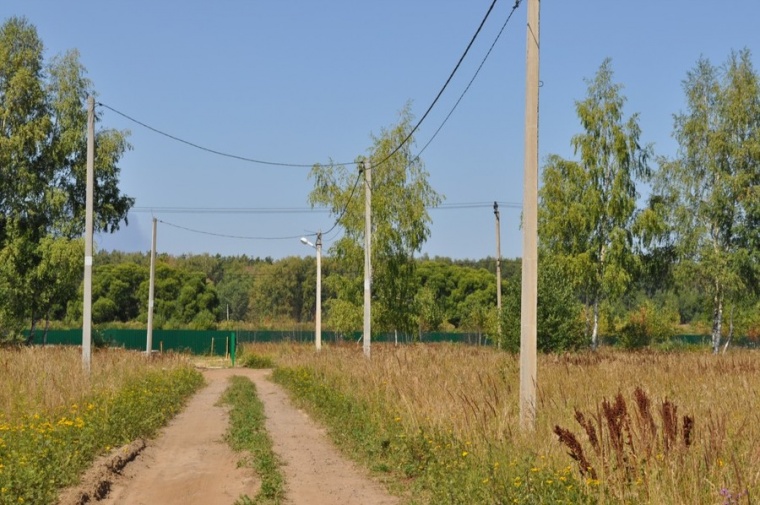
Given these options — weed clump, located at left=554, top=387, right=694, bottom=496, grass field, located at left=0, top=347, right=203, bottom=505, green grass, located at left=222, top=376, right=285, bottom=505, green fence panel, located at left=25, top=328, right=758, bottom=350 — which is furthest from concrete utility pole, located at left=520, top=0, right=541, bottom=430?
green fence panel, located at left=25, top=328, right=758, bottom=350

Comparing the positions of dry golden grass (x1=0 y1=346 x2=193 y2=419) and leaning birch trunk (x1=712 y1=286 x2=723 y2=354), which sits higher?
leaning birch trunk (x1=712 y1=286 x2=723 y2=354)

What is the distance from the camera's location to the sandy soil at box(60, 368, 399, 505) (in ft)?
30.5

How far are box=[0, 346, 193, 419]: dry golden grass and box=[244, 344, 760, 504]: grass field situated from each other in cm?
454

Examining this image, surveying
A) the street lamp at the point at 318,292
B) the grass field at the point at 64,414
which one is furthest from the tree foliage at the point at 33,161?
the grass field at the point at 64,414

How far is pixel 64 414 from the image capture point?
12734 mm

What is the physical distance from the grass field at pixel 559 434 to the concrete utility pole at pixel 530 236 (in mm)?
313

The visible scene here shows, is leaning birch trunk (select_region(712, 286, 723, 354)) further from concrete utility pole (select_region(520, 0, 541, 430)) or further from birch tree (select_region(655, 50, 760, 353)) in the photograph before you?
concrete utility pole (select_region(520, 0, 541, 430))

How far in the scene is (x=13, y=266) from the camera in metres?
A: 39.2

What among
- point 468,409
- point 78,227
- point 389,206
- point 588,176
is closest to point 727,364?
point 468,409

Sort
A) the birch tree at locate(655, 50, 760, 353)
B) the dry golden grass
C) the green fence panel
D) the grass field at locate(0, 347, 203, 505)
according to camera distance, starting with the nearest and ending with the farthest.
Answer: the grass field at locate(0, 347, 203, 505)
the dry golden grass
the birch tree at locate(655, 50, 760, 353)
the green fence panel

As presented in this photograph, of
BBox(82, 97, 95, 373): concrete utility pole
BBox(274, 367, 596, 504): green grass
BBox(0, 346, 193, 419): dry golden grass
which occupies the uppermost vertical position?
BBox(82, 97, 95, 373): concrete utility pole

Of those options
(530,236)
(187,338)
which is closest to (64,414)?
(530,236)

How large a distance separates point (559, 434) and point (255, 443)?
24.5ft

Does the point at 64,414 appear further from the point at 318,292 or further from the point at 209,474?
the point at 318,292
